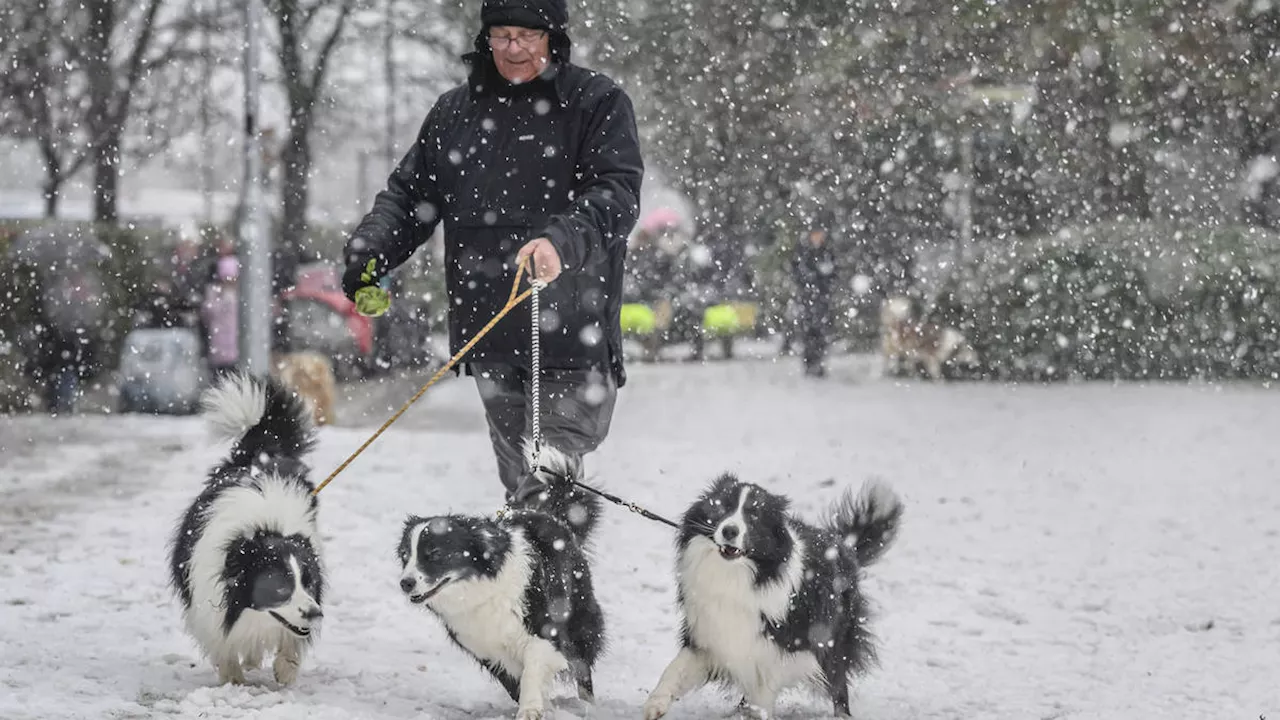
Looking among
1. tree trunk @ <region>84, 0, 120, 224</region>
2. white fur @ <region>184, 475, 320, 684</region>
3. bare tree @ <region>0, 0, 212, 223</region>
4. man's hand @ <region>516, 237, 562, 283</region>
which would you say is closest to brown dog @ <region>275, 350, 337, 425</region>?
bare tree @ <region>0, 0, 212, 223</region>

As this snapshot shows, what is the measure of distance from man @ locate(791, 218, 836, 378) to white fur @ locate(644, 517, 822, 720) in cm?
1380

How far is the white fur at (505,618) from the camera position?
4031mm

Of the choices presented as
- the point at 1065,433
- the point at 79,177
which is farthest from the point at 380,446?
the point at 79,177

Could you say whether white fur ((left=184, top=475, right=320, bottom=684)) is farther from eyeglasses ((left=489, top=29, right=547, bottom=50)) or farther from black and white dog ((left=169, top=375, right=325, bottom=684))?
eyeglasses ((left=489, top=29, right=547, bottom=50))

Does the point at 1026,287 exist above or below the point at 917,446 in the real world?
above

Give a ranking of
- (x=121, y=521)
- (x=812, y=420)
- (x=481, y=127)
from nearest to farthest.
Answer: (x=481, y=127), (x=121, y=521), (x=812, y=420)

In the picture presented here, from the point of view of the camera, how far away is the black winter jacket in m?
4.43

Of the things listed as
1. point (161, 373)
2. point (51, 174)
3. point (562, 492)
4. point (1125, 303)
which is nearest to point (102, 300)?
point (161, 373)

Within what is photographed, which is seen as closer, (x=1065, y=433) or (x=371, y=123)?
(x=1065, y=433)

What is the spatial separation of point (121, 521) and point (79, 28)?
12.4m

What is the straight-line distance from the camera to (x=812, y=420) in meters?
14.0

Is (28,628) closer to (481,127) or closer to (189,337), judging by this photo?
(481,127)

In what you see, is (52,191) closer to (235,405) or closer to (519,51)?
(235,405)

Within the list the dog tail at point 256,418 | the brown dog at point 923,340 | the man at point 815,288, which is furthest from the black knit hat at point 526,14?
the man at point 815,288
